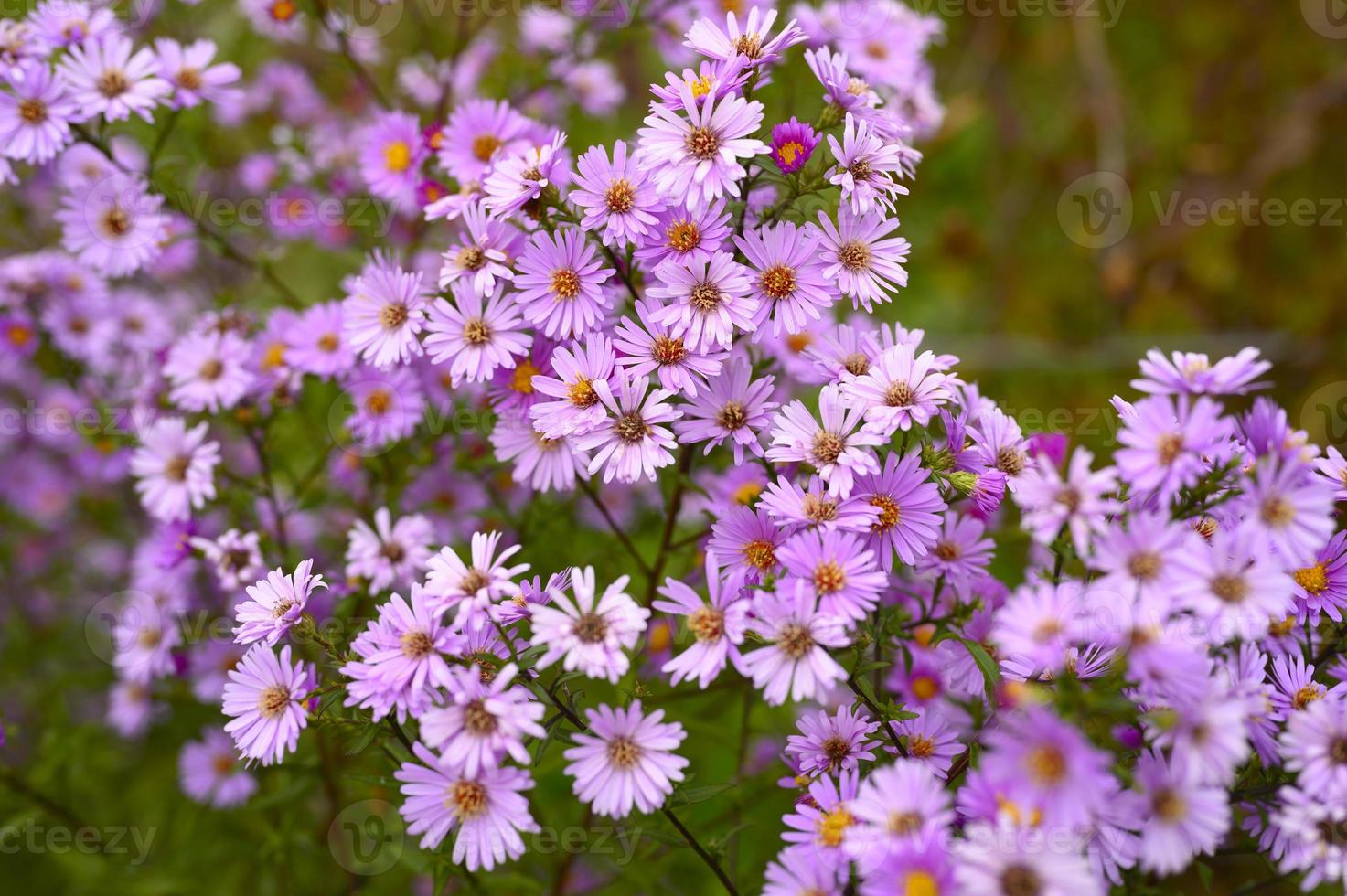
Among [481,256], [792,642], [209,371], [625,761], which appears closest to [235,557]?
[209,371]

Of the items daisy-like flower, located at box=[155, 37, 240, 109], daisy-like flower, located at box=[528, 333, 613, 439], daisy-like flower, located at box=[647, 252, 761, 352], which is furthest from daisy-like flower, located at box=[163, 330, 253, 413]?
daisy-like flower, located at box=[647, 252, 761, 352]

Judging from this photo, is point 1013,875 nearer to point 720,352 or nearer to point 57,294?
point 720,352

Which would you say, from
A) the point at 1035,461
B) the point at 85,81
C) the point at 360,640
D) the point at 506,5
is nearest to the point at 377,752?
the point at 360,640

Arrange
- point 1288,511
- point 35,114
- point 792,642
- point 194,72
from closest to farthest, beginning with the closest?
point 1288,511 → point 792,642 → point 35,114 → point 194,72

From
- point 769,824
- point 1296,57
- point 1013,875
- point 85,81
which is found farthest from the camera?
point 1296,57

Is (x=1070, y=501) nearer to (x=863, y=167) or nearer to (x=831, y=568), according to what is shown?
(x=831, y=568)

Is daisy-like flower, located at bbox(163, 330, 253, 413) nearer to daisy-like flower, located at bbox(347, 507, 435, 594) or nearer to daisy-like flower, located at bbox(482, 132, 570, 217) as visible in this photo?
daisy-like flower, located at bbox(347, 507, 435, 594)
